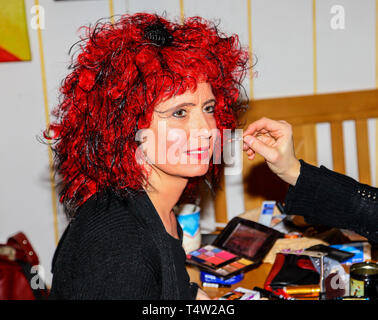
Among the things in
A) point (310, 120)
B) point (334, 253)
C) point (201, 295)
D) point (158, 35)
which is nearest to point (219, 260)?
point (201, 295)

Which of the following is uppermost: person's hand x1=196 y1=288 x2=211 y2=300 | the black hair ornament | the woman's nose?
the black hair ornament

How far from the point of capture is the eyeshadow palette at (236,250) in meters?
1.50

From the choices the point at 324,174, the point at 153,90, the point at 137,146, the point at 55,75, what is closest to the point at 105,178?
the point at 137,146

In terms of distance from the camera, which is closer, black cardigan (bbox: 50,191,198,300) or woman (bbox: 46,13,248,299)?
black cardigan (bbox: 50,191,198,300)

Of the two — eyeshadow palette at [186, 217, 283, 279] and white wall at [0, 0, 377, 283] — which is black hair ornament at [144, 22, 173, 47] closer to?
eyeshadow palette at [186, 217, 283, 279]

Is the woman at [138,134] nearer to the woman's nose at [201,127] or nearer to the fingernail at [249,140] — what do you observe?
the woman's nose at [201,127]

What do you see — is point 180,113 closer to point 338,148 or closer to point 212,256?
point 212,256

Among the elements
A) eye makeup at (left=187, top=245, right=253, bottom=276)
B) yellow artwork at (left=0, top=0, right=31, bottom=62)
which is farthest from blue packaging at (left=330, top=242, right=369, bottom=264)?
yellow artwork at (left=0, top=0, right=31, bottom=62)

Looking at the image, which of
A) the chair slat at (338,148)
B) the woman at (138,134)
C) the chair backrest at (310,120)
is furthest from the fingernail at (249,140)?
the chair slat at (338,148)

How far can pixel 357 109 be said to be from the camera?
2.49 m

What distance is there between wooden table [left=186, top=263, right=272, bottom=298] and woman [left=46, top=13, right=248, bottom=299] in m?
0.09

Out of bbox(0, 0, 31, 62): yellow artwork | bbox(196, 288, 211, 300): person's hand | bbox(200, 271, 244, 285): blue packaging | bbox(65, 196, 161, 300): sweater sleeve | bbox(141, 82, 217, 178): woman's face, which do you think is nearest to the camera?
bbox(65, 196, 161, 300): sweater sleeve

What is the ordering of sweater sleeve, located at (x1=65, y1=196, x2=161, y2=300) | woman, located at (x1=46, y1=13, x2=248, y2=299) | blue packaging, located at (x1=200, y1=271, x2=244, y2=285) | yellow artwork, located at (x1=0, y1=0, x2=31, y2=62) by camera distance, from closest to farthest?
sweater sleeve, located at (x1=65, y1=196, x2=161, y2=300), woman, located at (x1=46, y1=13, x2=248, y2=299), blue packaging, located at (x1=200, y1=271, x2=244, y2=285), yellow artwork, located at (x1=0, y1=0, x2=31, y2=62)

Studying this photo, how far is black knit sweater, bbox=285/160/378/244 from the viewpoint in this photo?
4.54ft
